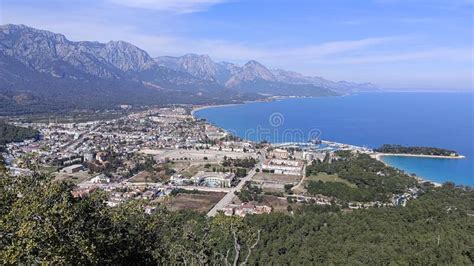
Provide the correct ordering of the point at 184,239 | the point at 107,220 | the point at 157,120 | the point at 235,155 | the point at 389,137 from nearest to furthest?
the point at 107,220, the point at 184,239, the point at 235,155, the point at 389,137, the point at 157,120

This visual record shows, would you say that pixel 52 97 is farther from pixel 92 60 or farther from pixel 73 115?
pixel 92 60

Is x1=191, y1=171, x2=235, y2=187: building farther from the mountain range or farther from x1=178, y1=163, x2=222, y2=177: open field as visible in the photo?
the mountain range

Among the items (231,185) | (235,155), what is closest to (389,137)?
(235,155)

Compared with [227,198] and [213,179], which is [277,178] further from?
[227,198]

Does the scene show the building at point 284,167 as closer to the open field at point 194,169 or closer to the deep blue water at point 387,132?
the open field at point 194,169

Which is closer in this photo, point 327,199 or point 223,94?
point 327,199

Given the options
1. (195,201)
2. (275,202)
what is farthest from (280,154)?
(195,201)

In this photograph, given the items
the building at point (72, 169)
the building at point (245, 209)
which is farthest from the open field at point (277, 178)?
the building at point (72, 169)
